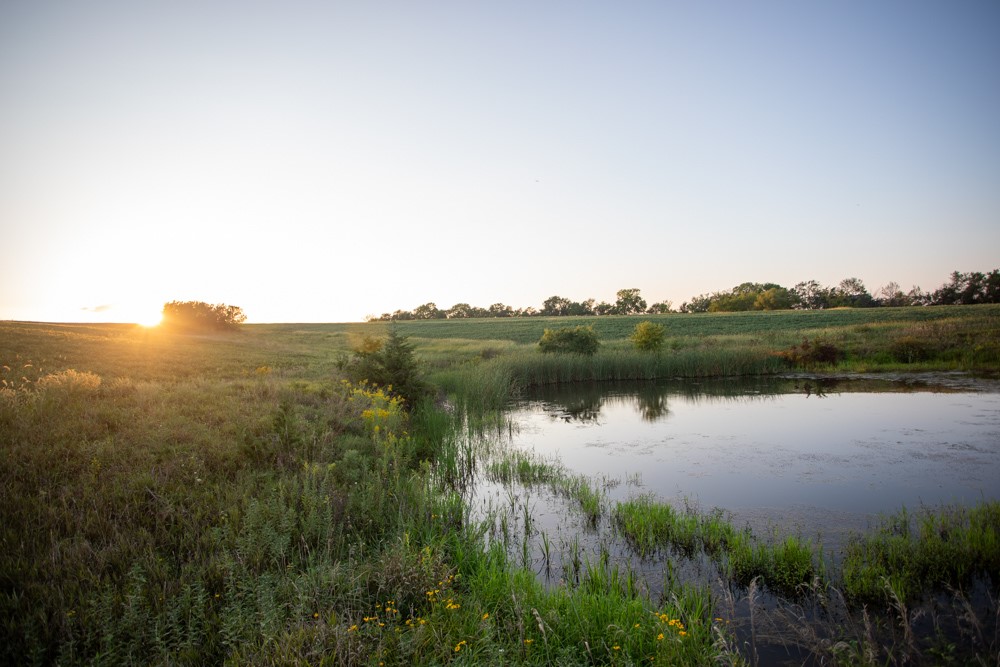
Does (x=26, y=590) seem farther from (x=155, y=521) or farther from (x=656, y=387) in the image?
(x=656, y=387)

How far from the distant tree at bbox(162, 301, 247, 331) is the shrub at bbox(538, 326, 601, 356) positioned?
Result: 2526 cm

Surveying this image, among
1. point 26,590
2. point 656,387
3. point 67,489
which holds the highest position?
point 67,489

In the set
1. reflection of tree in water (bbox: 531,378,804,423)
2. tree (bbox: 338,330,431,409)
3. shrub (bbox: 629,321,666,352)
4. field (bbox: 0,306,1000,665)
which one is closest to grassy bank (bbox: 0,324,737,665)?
field (bbox: 0,306,1000,665)

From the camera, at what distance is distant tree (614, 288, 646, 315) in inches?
3917

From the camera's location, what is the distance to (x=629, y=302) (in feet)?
333

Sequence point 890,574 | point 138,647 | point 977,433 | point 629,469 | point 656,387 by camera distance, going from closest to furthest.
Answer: point 138,647, point 890,574, point 629,469, point 977,433, point 656,387

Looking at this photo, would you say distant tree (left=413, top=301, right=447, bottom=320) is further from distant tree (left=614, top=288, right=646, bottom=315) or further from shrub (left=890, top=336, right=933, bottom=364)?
shrub (left=890, top=336, right=933, bottom=364)

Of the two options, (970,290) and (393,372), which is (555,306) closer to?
(970,290)

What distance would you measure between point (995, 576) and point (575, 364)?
22.4 m

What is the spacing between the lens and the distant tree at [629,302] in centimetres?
9950

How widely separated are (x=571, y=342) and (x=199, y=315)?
1180 inches

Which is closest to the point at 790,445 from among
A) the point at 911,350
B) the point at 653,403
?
the point at 653,403

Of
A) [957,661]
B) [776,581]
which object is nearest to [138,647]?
[776,581]

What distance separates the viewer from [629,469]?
1057cm
